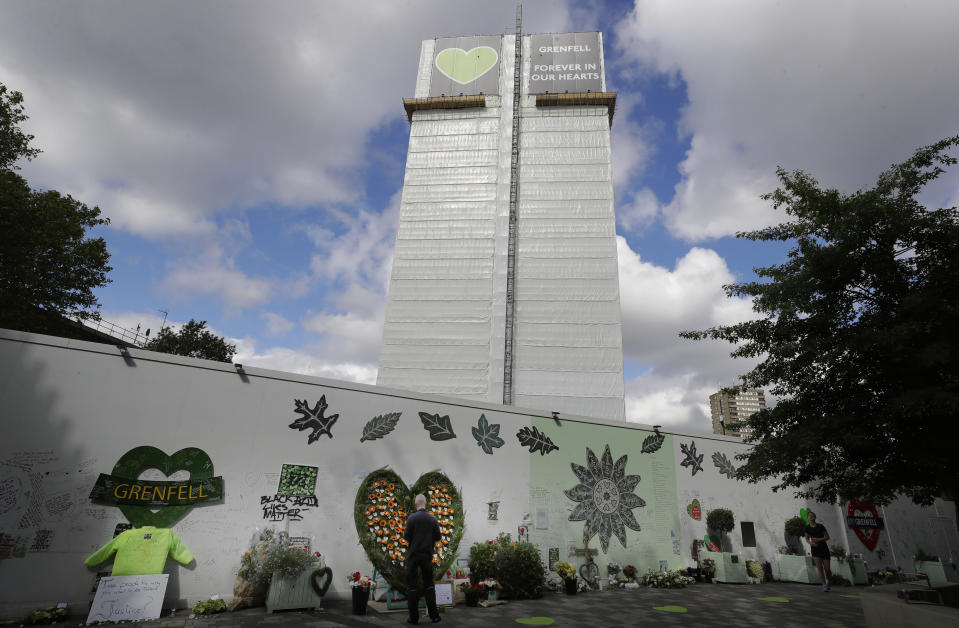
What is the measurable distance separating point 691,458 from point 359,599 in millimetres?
10583

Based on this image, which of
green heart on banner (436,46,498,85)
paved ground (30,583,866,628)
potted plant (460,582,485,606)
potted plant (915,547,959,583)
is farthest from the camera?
green heart on banner (436,46,498,85)

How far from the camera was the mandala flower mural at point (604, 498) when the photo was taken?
1185 centimetres

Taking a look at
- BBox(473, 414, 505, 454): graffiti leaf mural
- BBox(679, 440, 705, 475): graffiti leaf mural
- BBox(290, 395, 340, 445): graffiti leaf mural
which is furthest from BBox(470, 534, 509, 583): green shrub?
BBox(679, 440, 705, 475): graffiti leaf mural

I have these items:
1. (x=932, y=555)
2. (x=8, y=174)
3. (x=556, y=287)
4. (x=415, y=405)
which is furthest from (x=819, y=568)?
(x=8, y=174)

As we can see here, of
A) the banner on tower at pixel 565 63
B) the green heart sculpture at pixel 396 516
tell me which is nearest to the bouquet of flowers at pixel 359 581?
the green heart sculpture at pixel 396 516

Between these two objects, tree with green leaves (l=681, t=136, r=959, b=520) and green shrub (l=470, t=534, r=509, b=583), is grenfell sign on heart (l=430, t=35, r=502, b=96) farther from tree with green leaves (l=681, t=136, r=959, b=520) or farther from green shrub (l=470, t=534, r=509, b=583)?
green shrub (l=470, t=534, r=509, b=583)

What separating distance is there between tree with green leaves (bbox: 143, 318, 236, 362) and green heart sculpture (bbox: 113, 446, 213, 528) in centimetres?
2793

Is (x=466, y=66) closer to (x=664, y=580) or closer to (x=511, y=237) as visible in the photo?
(x=511, y=237)

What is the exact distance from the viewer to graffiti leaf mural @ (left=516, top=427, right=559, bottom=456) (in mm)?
11594

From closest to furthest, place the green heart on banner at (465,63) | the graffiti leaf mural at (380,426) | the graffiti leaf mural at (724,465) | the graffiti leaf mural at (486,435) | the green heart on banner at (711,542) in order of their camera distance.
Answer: the graffiti leaf mural at (380,426), the graffiti leaf mural at (486,435), the green heart on banner at (711,542), the graffiti leaf mural at (724,465), the green heart on banner at (465,63)

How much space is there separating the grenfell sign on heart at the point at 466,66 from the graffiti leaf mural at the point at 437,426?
36203mm

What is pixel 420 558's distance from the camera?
7.04m

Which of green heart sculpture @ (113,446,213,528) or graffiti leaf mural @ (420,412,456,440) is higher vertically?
graffiti leaf mural @ (420,412,456,440)

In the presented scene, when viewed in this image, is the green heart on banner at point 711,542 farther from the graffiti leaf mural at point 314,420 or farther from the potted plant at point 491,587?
the graffiti leaf mural at point 314,420
